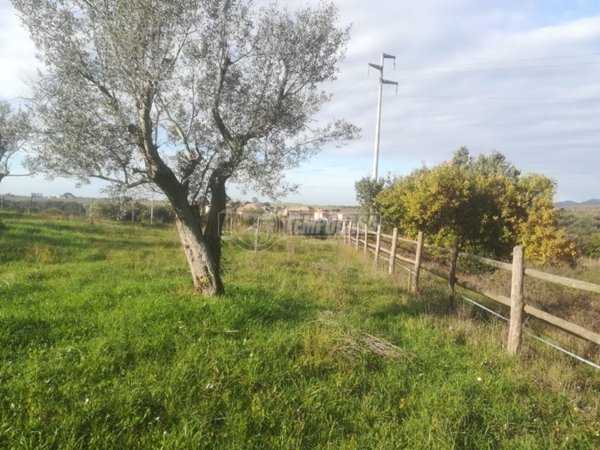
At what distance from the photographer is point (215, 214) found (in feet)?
25.8

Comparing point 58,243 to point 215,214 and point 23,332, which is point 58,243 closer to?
point 215,214

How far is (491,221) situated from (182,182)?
1553cm

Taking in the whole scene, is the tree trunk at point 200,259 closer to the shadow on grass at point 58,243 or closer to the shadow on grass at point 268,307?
the shadow on grass at point 268,307

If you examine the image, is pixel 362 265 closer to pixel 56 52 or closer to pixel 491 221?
pixel 491 221

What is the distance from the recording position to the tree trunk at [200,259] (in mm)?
7234

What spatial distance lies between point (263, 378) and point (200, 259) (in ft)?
11.2

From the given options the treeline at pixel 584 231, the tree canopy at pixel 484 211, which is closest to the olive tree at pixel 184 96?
the tree canopy at pixel 484 211

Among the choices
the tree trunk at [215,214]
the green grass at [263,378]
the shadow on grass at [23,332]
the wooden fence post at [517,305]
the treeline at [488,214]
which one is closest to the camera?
→ the green grass at [263,378]

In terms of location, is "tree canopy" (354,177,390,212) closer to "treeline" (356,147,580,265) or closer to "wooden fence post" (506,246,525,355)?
"treeline" (356,147,580,265)

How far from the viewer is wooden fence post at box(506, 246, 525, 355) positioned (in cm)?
594

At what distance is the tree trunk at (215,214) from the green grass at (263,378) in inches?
41.0

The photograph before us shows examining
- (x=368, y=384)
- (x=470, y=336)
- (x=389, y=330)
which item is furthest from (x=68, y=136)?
(x=470, y=336)

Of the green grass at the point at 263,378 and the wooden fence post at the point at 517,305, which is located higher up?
the wooden fence post at the point at 517,305

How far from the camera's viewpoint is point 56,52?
6293 mm
